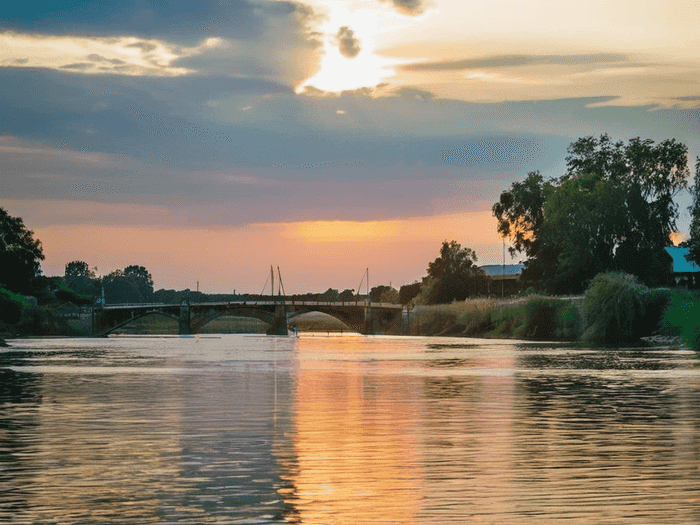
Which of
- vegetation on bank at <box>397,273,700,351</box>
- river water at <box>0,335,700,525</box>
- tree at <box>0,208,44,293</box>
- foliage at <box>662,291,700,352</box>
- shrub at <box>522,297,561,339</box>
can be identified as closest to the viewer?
river water at <box>0,335,700,525</box>

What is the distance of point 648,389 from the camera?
46.2 metres

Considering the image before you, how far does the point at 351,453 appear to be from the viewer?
2405cm

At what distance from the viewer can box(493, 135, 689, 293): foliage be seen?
481ft

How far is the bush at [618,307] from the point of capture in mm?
106938

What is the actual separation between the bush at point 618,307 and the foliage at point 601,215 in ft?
119

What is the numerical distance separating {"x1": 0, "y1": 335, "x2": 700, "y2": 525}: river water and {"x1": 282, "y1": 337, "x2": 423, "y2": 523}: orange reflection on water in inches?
2.0

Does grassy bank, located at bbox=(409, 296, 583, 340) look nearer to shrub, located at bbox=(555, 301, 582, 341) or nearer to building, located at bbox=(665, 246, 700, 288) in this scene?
shrub, located at bbox=(555, 301, 582, 341)

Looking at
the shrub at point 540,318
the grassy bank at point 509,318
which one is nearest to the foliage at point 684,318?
the grassy bank at point 509,318

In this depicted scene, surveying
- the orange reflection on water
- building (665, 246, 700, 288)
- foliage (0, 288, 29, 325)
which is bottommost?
the orange reflection on water

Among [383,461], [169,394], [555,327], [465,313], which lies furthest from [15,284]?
[383,461]

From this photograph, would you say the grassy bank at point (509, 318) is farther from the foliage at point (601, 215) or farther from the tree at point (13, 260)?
the tree at point (13, 260)

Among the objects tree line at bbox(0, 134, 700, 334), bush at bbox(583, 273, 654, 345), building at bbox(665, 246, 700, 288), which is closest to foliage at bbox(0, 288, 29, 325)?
tree line at bbox(0, 134, 700, 334)

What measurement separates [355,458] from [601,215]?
126 meters

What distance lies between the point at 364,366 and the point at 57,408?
37.3 metres
